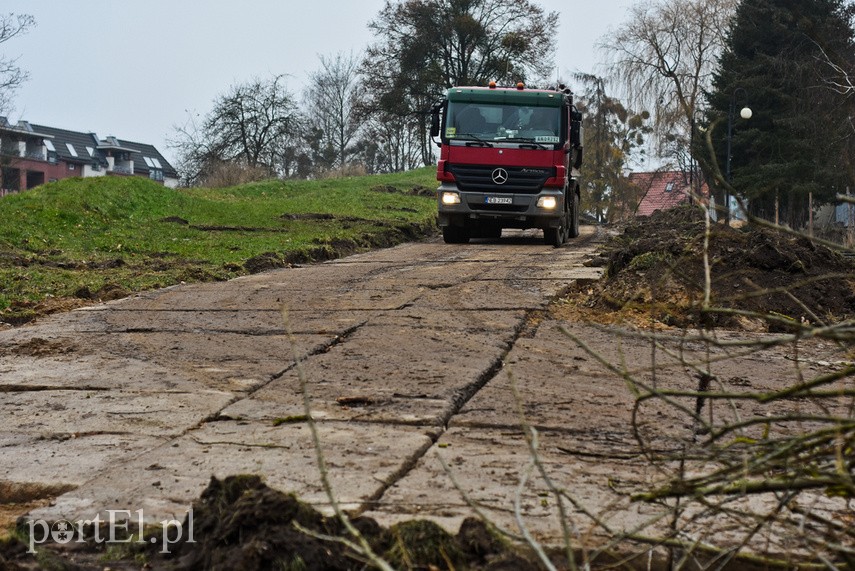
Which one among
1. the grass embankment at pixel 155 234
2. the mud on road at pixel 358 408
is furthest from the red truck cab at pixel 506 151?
the mud on road at pixel 358 408

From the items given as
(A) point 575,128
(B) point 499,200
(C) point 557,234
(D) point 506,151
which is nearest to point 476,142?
(D) point 506,151

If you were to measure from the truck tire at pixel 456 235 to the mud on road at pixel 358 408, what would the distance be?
944cm

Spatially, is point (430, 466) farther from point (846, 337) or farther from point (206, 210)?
point (206, 210)

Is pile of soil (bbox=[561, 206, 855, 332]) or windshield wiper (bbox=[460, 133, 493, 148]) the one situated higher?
windshield wiper (bbox=[460, 133, 493, 148])

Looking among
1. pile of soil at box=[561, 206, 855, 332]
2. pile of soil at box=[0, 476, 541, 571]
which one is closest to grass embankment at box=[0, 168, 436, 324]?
pile of soil at box=[561, 206, 855, 332]

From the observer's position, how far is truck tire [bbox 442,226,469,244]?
19125 millimetres

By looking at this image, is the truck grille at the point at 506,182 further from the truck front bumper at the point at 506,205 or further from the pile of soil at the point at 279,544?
the pile of soil at the point at 279,544

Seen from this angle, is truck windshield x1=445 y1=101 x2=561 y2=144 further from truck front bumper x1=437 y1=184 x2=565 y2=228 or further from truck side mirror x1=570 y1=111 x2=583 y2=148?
truck front bumper x1=437 y1=184 x2=565 y2=228

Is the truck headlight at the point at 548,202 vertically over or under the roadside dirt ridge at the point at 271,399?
over

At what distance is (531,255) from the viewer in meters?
15.6

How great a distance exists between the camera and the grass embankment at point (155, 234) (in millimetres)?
11562

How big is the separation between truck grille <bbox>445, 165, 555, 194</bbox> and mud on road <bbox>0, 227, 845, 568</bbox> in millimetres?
8102

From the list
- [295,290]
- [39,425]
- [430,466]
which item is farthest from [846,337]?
[295,290]

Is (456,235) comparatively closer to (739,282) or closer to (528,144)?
(528,144)
